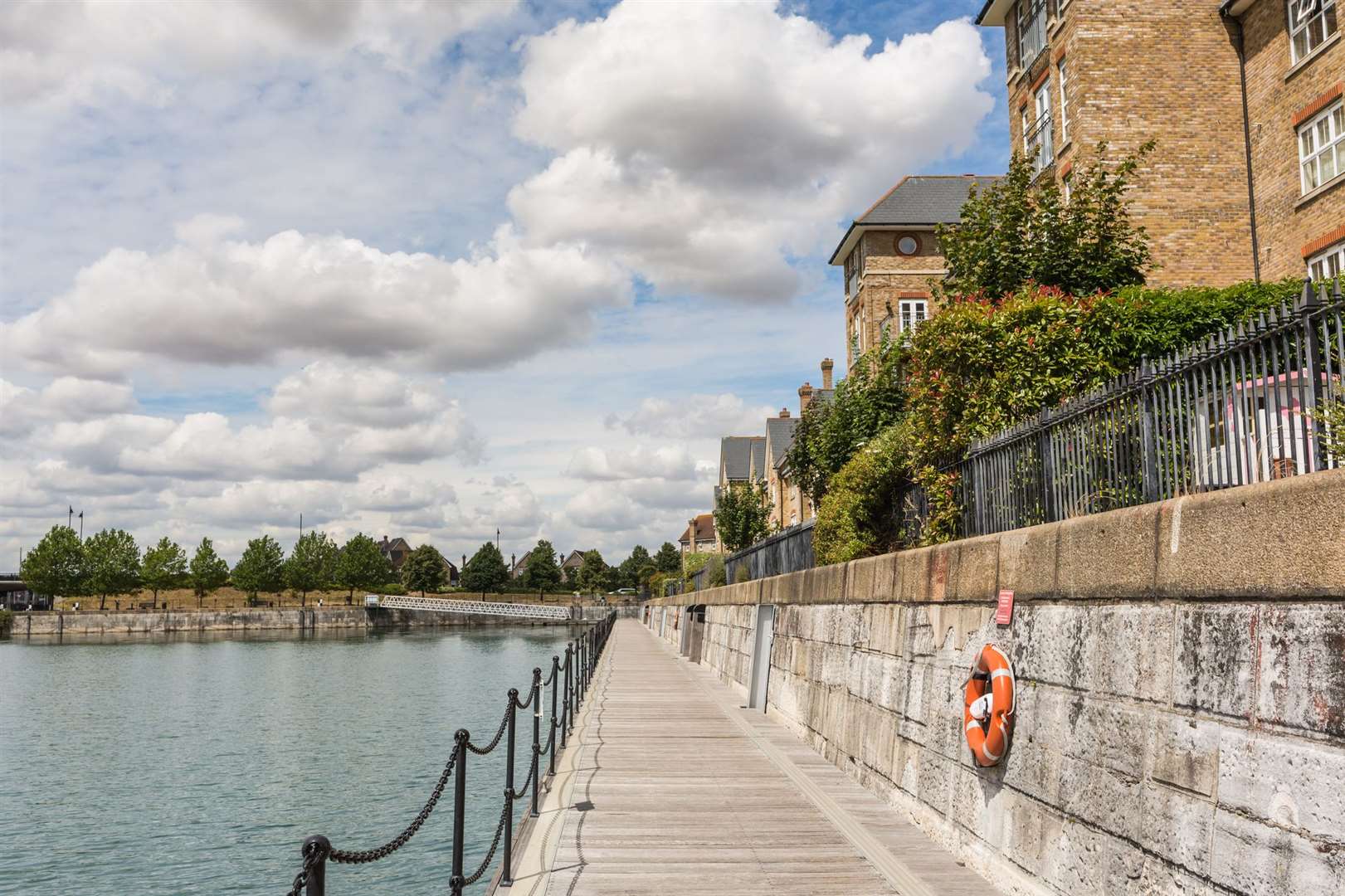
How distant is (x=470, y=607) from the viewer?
103062mm

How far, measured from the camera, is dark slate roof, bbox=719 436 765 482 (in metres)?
89.5

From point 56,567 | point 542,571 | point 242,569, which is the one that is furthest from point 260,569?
point 542,571

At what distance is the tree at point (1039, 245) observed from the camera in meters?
15.4

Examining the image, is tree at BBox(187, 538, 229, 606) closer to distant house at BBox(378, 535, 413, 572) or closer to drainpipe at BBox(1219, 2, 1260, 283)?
distant house at BBox(378, 535, 413, 572)

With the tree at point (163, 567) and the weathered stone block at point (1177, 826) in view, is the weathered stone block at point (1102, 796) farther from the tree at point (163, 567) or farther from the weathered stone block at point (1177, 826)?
the tree at point (163, 567)

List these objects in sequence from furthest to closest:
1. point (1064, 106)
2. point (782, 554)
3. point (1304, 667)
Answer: point (1064, 106)
point (782, 554)
point (1304, 667)

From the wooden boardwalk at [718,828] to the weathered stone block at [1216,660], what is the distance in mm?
2508

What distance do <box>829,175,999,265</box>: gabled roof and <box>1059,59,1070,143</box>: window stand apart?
16.3 m

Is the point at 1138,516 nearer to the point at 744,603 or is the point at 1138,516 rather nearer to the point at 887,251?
the point at 744,603

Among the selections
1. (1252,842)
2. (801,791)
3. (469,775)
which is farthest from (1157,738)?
(469,775)

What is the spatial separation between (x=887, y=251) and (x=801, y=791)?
34.8m

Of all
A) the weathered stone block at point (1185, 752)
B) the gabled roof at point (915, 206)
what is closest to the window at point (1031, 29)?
the gabled roof at point (915, 206)

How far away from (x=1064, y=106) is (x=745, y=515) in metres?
28.2

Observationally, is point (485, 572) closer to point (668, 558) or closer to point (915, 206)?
point (668, 558)
